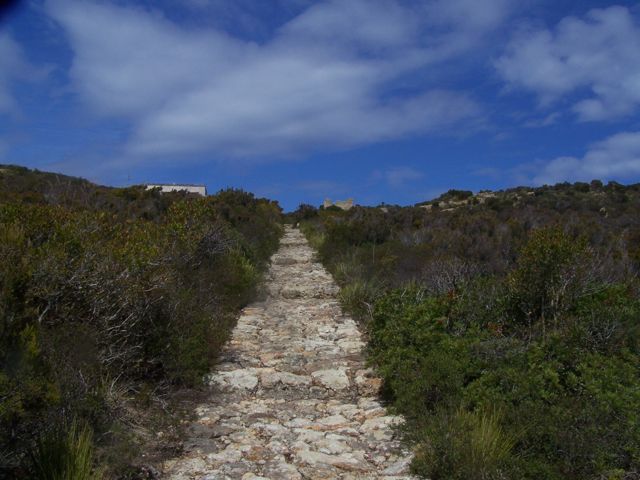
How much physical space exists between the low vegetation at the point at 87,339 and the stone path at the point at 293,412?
452 millimetres

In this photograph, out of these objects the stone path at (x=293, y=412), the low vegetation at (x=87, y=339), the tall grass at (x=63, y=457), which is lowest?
the stone path at (x=293, y=412)

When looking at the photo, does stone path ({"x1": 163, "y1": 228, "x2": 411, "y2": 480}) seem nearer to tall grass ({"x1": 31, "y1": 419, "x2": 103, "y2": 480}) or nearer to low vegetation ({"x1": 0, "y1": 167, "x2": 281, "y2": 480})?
low vegetation ({"x1": 0, "y1": 167, "x2": 281, "y2": 480})

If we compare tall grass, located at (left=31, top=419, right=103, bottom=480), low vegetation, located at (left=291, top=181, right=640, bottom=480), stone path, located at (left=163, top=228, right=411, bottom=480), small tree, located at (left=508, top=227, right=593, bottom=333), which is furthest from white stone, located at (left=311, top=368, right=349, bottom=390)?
tall grass, located at (left=31, top=419, right=103, bottom=480)

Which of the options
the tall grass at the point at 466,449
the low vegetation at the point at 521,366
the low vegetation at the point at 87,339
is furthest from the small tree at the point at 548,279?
the low vegetation at the point at 87,339

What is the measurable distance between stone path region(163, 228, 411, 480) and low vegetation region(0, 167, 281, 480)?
452mm

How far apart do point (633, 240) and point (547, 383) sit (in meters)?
11.4

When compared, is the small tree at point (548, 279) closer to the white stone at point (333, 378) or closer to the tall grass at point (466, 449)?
the white stone at point (333, 378)

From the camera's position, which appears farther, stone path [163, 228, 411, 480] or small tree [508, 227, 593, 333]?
small tree [508, 227, 593, 333]

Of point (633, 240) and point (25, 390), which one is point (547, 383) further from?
point (633, 240)

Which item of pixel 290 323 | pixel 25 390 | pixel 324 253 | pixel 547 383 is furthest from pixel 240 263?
pixel 25 390

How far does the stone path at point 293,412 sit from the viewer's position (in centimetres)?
468

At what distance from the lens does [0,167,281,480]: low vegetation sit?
12.2 feet

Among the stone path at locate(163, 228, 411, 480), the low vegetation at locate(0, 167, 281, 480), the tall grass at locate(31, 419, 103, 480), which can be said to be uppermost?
the low vegetation at locate(0, 167, 281, 480)

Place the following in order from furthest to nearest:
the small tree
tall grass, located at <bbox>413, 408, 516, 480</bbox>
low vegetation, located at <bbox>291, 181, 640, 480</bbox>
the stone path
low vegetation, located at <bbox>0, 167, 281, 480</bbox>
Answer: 1. the small tree
2. the stone path
3. low vegetation, located at <bbox>291, 181, 640, 480</bbox>
4. tall grass, located at <bbox>413, 408, 516, 480</bbox>
5. low vegetation, located at <bbox>0, 167, 281, 480</bbox>
